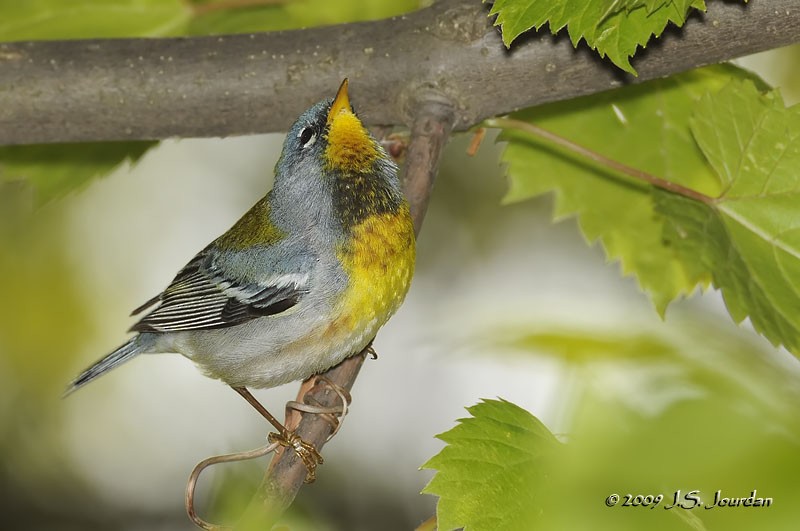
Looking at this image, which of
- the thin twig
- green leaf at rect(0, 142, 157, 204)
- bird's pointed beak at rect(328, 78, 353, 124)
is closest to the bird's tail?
green leaf at rect(0, 142, 157, 204)

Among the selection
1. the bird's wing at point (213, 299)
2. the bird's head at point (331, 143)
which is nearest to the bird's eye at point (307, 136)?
the bird's head at point (331, 143)

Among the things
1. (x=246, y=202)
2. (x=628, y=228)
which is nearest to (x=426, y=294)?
(x=246, y=202)

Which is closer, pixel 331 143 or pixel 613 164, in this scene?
pixel 613 164

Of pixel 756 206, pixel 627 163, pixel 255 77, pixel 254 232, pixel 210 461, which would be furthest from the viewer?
pixel 627 163

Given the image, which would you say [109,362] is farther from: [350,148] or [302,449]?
[302,449]

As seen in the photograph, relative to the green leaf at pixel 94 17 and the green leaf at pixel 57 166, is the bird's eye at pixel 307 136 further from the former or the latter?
the green leaf at pixel 94 17

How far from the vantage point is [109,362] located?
391 cm

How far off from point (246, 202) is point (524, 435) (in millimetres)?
5563

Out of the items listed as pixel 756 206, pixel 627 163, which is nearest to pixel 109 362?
pixel 627 163

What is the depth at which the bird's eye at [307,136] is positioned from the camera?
3.29 metres

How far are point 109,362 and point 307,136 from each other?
4.69ft

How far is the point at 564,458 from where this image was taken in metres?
1.17

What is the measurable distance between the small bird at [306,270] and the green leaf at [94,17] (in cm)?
114

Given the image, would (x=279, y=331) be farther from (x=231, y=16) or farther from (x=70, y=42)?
(x=231, y=16)
